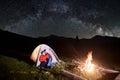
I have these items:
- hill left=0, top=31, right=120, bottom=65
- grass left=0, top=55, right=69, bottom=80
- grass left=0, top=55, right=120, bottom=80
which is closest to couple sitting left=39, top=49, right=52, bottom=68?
grass left=0, top=55, right=120, bottom=80

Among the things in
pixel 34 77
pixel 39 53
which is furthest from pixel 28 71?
pixel 39 53

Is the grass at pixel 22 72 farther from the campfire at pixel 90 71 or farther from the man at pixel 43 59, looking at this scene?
the campfire at pixel 90 71

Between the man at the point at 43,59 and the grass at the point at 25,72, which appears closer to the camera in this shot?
the grass at the point at 25,72

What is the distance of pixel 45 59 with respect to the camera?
59.4 feet

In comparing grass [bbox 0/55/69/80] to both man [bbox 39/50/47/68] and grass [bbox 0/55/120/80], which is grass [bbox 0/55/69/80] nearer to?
grass [bbox 0/55/120/80]

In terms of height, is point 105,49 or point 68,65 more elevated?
point 105,49

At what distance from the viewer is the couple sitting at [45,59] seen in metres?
17.7

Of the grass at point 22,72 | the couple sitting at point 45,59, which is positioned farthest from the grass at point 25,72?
the couple sitting at point 45,59

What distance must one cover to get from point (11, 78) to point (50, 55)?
5992 millimetres

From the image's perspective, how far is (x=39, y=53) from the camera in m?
17.9

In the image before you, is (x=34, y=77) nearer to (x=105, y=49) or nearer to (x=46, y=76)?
(x=46, y=76)

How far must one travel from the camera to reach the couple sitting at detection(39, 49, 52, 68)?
17719 millimetres

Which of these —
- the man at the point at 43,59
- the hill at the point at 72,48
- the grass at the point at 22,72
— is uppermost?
the hill at the point at 72,48

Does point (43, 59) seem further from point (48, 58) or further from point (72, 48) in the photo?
point (72, 48)
